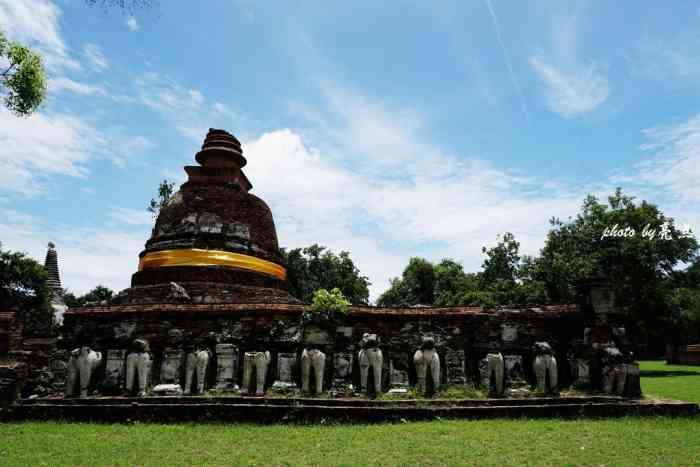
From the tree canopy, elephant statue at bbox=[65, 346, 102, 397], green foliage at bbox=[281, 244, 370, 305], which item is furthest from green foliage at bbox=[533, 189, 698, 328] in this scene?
elephant statue at bbox=[65, 346, 102, 397]

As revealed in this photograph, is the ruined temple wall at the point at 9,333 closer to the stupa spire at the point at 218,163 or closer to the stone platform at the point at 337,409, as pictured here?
the stone platform at the point at 337,409

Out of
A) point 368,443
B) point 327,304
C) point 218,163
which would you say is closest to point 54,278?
point 218,163

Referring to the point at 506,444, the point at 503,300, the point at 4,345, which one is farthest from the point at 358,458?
the point at 503,300

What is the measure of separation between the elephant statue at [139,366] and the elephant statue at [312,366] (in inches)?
118

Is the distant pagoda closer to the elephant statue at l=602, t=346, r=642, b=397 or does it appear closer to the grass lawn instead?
the grass lawn

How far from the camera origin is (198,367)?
9.73 metres

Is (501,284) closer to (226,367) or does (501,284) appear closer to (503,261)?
(503,261)

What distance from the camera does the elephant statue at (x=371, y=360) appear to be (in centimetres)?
937

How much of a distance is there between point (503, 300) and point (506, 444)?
17.4 metres

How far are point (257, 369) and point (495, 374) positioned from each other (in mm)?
4458

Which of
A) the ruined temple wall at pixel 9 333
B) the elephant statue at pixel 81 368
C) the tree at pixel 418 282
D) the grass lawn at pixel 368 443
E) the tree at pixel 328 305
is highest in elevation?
the tree at pixel 418 282

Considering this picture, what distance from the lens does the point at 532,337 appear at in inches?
401

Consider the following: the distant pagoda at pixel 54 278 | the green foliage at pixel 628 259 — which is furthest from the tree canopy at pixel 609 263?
the distant pagoda at pixel 54 278

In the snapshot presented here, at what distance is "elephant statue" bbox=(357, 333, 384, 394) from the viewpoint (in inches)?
369
